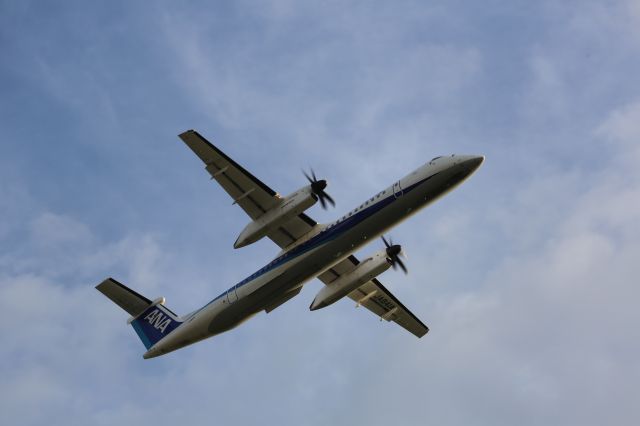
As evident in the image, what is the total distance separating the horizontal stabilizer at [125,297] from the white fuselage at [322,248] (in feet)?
11.2

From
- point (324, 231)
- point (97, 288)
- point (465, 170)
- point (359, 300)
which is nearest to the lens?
point (465, 170)

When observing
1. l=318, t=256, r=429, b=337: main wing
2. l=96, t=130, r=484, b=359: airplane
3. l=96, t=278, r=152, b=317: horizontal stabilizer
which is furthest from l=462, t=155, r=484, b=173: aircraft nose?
l=96, t=278, r=152, b=317: horizontal stabilizer

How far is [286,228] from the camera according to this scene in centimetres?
3456

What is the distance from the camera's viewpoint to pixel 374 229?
107 ft

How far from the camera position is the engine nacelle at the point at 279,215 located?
107ft

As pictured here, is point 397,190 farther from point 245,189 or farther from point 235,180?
point 235,180

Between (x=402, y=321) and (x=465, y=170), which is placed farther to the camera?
(x=402, y=321)

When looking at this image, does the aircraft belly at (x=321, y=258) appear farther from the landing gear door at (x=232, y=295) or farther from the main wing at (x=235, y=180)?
the main wing at (x=235, y=180)

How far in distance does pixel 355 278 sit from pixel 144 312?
11333 millimetres

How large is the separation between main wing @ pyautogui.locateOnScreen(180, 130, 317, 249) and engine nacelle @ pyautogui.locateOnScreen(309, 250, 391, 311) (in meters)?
5.38

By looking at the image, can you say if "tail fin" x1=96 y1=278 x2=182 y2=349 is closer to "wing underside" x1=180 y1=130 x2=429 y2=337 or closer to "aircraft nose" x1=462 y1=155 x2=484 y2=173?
"wing underside" x1=180 y1=130 x2=429 y2=337

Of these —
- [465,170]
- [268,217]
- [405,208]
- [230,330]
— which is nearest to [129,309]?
[230,330]

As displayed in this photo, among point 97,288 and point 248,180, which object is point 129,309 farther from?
point 248,180

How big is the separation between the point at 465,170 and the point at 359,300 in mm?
12288
